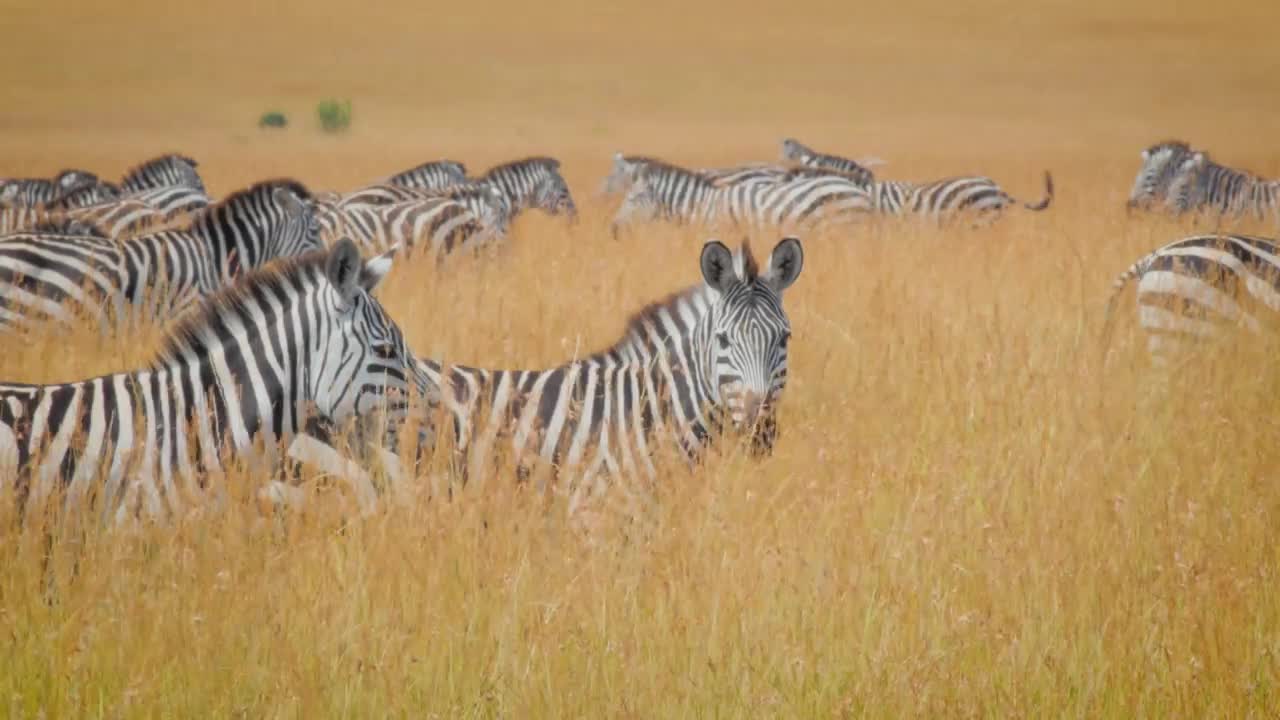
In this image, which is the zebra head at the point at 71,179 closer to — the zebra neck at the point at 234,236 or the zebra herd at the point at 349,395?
the zebra neck at the point at 234,236

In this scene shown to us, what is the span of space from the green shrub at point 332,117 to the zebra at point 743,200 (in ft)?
130

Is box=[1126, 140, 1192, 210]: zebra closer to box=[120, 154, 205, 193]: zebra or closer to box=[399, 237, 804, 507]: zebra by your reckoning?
box=[120, 154, 205, 193]: zebra

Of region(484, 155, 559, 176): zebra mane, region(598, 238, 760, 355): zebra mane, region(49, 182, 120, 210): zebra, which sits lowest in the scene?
region(598, 238, 760, 355): zebra mane

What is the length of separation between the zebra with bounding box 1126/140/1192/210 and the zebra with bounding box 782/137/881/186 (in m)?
3.34

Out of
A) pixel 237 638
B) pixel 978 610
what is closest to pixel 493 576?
pixel 237 638

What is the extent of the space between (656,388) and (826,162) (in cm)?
1581

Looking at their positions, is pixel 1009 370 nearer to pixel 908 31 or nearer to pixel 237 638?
pixel 237 638

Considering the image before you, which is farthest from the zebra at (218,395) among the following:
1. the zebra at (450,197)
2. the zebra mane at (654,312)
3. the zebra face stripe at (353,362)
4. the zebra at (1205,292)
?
the zebra at (450,197)

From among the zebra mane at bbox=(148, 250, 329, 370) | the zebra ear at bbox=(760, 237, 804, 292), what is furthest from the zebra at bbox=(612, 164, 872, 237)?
the zebra mane at bbox=(148, 250, 329, 370)

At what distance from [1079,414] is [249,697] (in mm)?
3788

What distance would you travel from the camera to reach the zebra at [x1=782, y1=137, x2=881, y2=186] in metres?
15.4

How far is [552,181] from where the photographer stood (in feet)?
53.6

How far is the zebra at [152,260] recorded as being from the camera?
7.68 meters

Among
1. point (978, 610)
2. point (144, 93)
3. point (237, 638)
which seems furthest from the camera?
point (144, 93)
